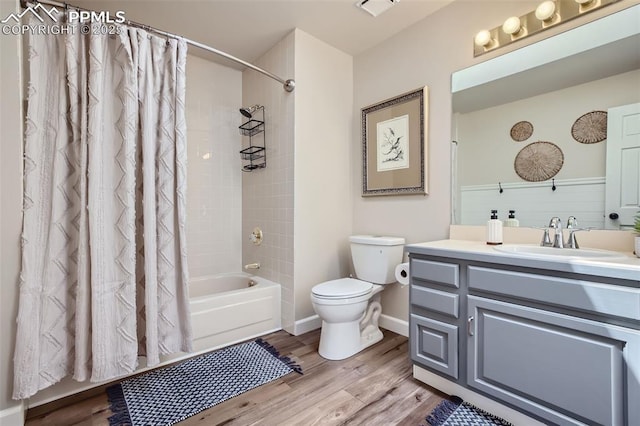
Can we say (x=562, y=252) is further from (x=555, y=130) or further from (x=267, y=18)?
(x=267, y=18)

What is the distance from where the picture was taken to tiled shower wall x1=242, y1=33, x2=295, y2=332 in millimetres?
2271

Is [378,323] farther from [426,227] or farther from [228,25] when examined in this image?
[228,25]

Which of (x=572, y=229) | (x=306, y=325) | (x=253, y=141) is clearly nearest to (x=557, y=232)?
(x=572, y=229)

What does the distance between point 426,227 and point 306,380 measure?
1267 millimetres

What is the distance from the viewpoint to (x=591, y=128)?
142cm

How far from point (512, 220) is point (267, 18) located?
6.92ft

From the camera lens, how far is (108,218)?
1392 mm

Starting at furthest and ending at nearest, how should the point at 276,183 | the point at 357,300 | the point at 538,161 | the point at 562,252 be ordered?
the point at 276,183 → the point at 357,300 → the point at 538,161 → the point at 562,252

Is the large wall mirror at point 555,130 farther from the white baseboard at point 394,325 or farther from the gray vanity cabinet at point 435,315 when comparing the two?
Result: the white baseboard at point 394,325

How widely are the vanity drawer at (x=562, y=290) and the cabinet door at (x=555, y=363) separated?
0.05 meters

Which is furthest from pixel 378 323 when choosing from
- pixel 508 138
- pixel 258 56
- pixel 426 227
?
pixel 258 56

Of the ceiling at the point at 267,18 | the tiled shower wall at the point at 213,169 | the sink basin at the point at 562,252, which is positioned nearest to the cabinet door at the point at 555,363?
the sink basin at the point at 562,252

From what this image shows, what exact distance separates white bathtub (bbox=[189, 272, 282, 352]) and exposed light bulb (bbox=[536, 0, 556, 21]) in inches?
93.5

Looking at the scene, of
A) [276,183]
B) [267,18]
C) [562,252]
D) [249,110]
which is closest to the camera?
[562,252]
